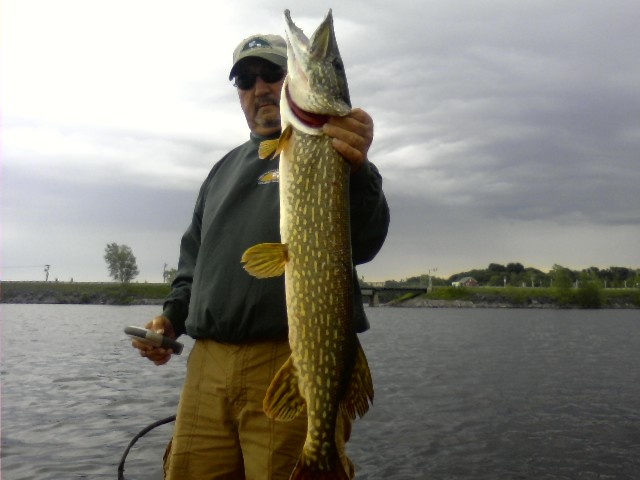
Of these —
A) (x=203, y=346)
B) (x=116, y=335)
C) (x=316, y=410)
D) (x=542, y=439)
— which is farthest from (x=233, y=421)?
(x=116, y=335)

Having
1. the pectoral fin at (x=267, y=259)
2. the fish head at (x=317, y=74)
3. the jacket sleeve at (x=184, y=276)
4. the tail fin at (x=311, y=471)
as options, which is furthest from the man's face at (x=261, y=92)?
the tail fin at (x=311, y=471)

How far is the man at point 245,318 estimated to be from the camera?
344 cm

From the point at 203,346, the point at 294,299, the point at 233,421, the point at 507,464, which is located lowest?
the point at 507,464

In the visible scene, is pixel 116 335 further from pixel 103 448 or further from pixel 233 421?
pixel 233 421

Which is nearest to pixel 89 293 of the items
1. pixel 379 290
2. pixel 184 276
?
pixel 379 290

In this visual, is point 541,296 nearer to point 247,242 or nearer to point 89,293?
point 89,293

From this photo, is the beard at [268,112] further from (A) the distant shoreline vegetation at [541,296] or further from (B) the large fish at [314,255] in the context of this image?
(A) the distant shoreline vegetation at [541,296]

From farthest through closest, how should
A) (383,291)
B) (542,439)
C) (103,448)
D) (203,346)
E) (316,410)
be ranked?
(383,291), (542,439), (103,448), (203,346), (316,410)

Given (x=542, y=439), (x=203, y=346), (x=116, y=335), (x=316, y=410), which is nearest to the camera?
(x=316, y=410)

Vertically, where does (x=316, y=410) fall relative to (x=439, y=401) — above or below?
above

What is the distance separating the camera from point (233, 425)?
144 inches

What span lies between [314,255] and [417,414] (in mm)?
14276

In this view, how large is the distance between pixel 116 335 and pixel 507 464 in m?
31.8

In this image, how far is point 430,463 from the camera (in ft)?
39.6
